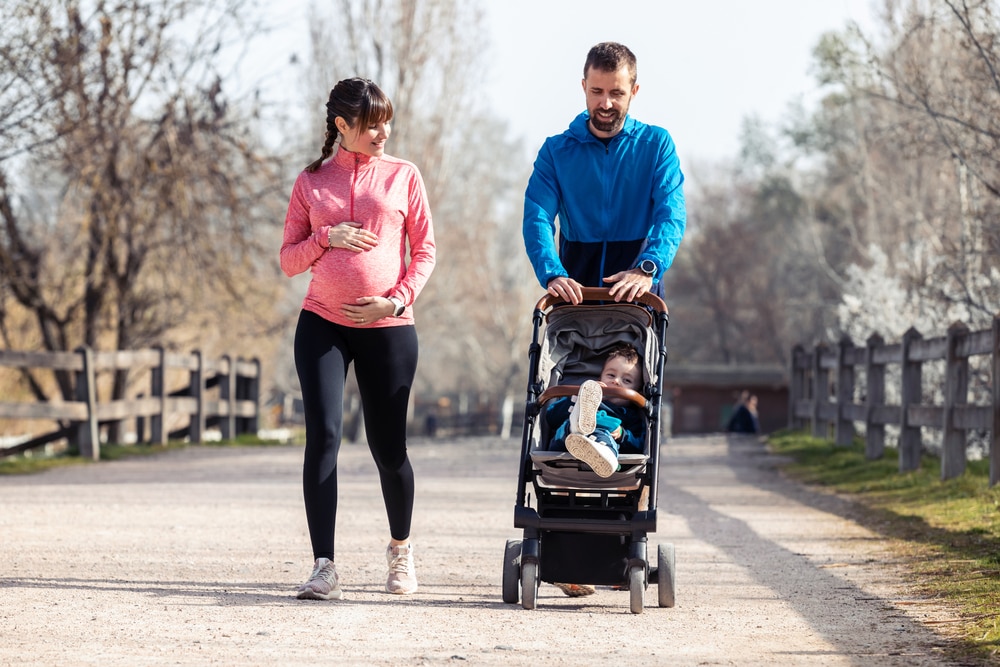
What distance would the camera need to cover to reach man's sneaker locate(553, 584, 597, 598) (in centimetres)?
569

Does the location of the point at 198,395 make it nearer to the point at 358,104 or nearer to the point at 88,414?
the point at 88,414

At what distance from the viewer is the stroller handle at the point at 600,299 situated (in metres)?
5.48

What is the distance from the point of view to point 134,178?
1783cm

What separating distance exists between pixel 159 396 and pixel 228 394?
2.76 metres

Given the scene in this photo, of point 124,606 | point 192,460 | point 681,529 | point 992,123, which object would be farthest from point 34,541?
point 192,460

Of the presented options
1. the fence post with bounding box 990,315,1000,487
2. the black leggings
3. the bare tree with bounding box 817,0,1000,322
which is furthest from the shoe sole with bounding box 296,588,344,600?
the bare tree with bounding box 817,0,1000,322

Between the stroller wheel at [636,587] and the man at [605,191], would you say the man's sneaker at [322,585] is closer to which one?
the stroller wheel at [636,587]

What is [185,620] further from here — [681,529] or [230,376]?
[230,376]

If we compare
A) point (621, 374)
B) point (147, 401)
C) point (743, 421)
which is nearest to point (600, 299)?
point (621, 374)

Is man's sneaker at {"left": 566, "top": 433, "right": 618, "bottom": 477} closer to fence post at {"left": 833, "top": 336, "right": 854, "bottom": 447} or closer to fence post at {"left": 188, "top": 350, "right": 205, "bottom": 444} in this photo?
fence post at {"left": 833, "top": 336, "right": 854, "bottom": 447}

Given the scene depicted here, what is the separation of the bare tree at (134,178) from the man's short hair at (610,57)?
395 inches

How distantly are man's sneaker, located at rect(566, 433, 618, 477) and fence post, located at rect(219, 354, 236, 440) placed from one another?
15662 millimetres

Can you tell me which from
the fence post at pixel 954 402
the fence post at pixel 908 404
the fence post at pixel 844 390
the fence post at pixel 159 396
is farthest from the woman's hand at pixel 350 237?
the fence post at pixel 159 396

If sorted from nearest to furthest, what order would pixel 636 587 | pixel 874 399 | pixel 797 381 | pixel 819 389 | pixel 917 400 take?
pixel 636 587
pixel 917 400
pixel 874 399
pixel 819 389
pixel 797 381
